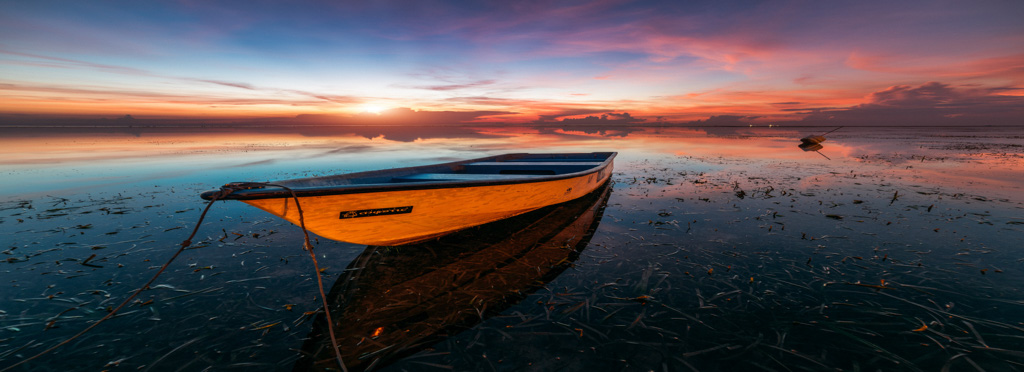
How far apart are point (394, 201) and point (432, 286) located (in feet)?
5.55

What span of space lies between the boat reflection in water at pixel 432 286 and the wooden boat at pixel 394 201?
552 mm

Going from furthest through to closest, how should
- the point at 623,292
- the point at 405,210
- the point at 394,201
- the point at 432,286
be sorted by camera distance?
1. the point at 405,210
2. the point at 394,201
3. the point at 432,286
4. the point at 623,292

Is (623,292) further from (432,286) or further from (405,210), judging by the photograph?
(405,210)

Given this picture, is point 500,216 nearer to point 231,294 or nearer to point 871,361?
point 231,294

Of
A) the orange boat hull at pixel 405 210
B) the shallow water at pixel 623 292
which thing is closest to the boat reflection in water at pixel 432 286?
the shallow water at pixel 623 292

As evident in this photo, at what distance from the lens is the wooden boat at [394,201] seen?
17.6 ft

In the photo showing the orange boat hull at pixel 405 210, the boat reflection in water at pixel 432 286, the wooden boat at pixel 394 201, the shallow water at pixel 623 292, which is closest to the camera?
the shallow water at pixel 623 292

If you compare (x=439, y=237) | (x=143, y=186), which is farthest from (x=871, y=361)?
(x=143, y=186)

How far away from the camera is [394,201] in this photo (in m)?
6.46

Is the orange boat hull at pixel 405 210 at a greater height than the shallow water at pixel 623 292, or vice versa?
the orange boat hull at pixel 405 210

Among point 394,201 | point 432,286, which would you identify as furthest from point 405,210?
point 432,286

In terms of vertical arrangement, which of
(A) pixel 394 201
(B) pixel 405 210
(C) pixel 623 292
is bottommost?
(C) pixel 623 292

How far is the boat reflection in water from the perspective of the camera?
4738 millimetres

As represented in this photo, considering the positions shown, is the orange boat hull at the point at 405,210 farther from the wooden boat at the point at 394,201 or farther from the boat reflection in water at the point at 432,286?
the boat reflection in water at the point at 432,286
